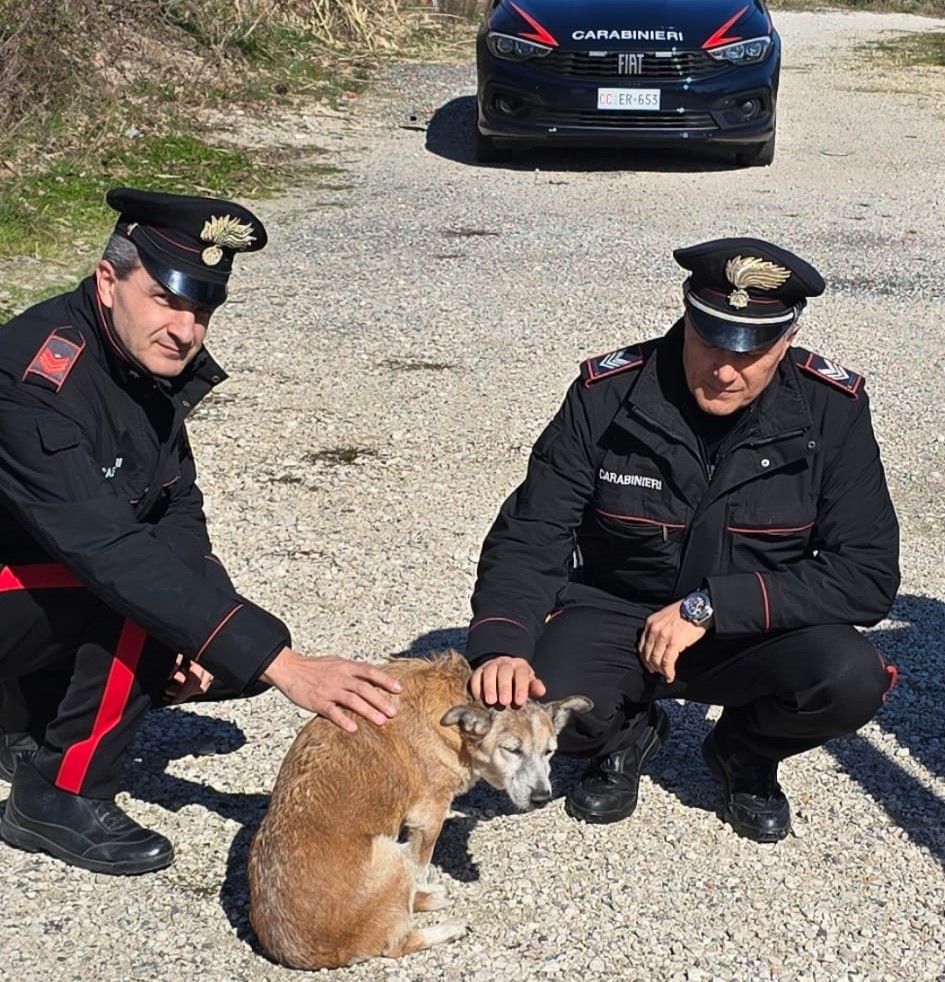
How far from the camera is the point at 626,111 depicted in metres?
11.6

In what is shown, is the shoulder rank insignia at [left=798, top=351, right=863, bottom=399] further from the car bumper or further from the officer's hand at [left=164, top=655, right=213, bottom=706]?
the car bumper

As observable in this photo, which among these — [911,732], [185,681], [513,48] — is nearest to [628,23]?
[513,48]

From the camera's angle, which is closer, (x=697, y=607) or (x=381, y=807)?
(x=381, y=807)

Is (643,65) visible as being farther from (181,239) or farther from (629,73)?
(181,239)

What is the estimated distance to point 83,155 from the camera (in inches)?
433

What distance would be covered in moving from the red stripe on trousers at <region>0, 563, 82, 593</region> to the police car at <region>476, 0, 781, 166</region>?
8.65 m

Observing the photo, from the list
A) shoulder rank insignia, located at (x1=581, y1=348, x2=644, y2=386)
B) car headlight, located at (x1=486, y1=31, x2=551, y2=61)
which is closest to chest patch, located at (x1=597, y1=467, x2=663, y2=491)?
shoulder rank insignia, located at (x1=581, y1=348, x2=644, y2=386)

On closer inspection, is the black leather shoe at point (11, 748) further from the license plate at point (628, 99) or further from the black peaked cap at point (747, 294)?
the license plate at point (628, 99)

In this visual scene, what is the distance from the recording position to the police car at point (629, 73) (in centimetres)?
1151

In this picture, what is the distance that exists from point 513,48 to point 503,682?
29.6 feet

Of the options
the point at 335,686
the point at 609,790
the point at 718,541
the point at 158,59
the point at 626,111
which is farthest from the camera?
the point at 158,59

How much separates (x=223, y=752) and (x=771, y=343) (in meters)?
1.95

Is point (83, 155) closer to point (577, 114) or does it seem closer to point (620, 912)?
point (577, 114)

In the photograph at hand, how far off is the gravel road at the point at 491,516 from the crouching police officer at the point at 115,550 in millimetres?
230
